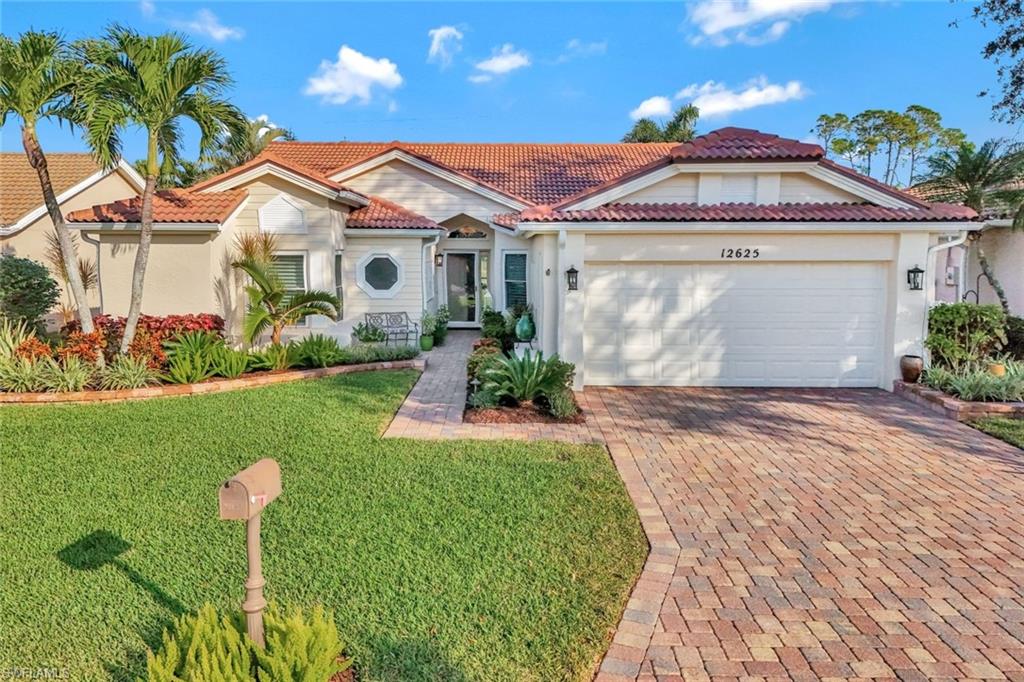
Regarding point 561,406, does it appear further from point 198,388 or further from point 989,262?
point 989,262

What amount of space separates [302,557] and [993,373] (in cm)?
1150

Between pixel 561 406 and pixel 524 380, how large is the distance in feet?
2.49

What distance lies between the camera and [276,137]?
1180 inches

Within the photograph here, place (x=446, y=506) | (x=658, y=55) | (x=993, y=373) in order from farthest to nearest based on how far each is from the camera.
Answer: (x=658, y=55) < (x=993, y=373) < (x=446, y=506)

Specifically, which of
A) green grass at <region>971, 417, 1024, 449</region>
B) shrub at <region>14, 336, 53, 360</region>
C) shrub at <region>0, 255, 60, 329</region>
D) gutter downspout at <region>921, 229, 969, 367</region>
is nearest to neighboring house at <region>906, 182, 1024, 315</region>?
gutter downspout at <region>921, 229, 969, 367</region>

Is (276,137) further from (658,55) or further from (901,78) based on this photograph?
(901,78)

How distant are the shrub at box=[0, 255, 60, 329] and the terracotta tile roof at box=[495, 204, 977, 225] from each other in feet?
42.7

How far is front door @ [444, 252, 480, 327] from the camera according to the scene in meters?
19.4

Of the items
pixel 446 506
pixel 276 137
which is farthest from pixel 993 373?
pixel 276 137

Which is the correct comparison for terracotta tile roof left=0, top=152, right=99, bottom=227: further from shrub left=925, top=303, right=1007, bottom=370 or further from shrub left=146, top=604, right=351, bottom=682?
shrub left=925, top=303, right=1007, bottom=370

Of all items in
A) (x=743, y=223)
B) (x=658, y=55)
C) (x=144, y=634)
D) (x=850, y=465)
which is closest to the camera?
(x=144, y=634)

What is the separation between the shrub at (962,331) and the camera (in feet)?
34.3

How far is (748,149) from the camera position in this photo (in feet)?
36.4

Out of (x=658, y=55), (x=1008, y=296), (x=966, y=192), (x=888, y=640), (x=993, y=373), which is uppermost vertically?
(x=658, y=55)
